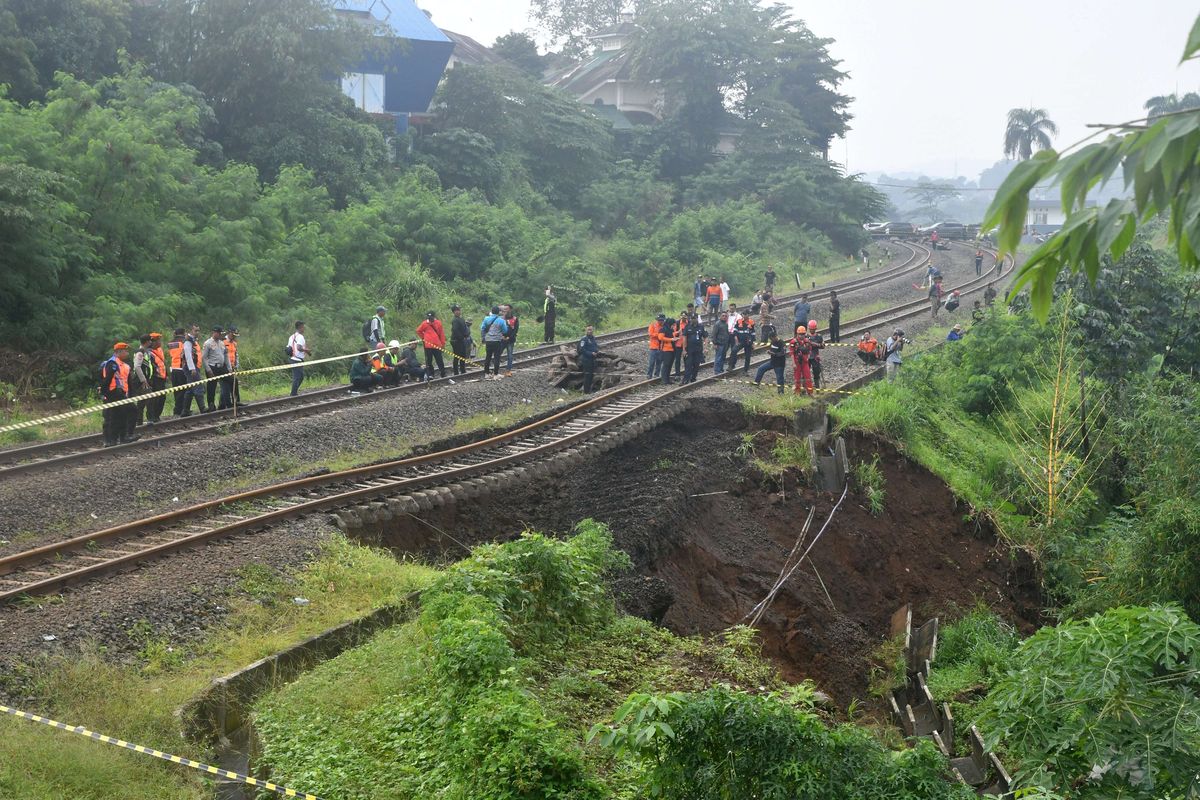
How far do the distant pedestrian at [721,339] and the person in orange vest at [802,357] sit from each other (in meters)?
1.61

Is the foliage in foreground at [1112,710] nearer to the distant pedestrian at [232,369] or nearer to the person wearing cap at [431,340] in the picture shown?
the distant pedestrian at [232,369]

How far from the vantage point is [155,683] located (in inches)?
361

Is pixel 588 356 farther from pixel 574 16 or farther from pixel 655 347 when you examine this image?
pixel 574 16

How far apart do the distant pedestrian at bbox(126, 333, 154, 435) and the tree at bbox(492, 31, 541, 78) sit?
165 ft

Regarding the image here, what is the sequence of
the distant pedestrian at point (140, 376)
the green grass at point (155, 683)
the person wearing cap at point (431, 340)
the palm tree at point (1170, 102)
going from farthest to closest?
1. the palm tree at point (1170, 102)
2. the person wearing cap at point (431, 340)
3. the distant pedestrian at point (140, 376)
4. the green grass at point (155, 683)

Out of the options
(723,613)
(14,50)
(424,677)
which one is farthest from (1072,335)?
(14,50)

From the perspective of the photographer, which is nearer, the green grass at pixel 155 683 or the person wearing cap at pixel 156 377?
the green grass at pixel 155 683

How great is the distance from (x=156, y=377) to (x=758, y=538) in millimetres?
9772

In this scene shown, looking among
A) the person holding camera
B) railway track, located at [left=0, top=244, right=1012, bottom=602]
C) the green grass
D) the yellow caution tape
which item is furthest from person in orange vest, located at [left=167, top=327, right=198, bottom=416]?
the person holding camera

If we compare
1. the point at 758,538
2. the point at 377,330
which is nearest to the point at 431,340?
the point at 377,330

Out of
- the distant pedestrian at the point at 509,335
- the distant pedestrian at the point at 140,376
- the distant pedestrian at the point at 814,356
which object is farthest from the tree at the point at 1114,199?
the distant pedestrian at the point at 509,335

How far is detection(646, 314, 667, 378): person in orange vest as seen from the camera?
73.6 ft

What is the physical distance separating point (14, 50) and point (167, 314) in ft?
34.7

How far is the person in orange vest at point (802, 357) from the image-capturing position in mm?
21578
